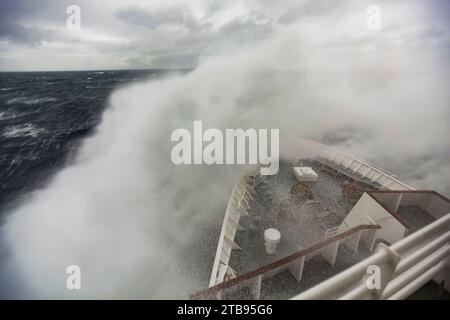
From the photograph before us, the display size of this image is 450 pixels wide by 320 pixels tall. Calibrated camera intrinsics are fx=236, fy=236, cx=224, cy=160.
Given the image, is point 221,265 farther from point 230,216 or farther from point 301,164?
point 301,164

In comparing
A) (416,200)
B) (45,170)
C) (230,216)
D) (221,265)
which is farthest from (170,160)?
(416,200)

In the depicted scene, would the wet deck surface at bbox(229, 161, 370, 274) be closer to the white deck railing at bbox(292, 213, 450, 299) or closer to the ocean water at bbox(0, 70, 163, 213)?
the white deck railing at bbox(292, 213, 450, 299)

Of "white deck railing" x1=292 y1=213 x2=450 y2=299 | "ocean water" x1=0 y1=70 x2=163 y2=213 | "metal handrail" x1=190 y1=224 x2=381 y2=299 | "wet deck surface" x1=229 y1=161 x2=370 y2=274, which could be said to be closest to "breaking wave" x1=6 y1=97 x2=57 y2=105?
"ocean water" x1=0 y1=70 x2=163 y2=213

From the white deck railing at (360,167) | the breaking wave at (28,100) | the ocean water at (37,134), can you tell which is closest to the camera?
the white deck railing at (360,167)

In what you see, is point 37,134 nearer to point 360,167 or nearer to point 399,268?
point 360,167

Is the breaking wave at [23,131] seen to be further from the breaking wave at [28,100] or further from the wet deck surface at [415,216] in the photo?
the wet deck surface at [415,216]

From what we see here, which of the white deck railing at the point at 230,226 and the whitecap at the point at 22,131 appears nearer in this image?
the white deck railing at the point at 230,226

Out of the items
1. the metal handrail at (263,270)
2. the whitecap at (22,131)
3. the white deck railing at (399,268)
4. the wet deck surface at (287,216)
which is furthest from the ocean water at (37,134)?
the white deck railing at (399,268)
